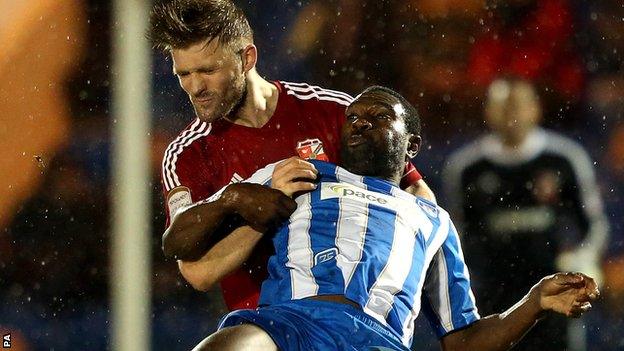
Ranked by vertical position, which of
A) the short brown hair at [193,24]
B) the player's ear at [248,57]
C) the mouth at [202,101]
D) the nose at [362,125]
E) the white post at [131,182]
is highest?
the short brown hair at [193,24]

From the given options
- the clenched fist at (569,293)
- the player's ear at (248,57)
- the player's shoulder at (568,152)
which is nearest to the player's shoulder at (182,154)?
the player's ear at (248,57)

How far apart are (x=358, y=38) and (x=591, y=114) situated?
1.25 metres

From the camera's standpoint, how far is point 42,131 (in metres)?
6.32

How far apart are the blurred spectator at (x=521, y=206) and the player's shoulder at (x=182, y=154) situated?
1.83m

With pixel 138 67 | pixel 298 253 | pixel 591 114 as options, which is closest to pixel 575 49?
pixel 591 114

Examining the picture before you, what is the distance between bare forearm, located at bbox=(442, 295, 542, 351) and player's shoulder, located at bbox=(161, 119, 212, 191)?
982mm

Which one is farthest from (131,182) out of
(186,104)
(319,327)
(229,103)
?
(319,327)

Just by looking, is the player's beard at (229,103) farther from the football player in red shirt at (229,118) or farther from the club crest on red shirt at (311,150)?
the club crest on red shirt at (311,150)

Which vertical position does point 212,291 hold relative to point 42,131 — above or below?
below

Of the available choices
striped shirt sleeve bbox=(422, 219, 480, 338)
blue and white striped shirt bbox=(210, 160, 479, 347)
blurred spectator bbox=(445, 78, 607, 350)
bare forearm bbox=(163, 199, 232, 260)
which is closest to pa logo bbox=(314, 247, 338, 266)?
blue and white striped shirt bbox=(210, 160, 479, 347)

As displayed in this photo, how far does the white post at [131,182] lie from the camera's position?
580 cm

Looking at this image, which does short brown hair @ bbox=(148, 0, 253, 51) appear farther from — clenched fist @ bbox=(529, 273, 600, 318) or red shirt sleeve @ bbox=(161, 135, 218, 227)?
clenched fist @ bbox=(529, 273, 600, 318)

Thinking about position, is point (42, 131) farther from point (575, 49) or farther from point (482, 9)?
point (575, 49)

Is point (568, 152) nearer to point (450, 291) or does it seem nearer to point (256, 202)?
point (450, 291)
